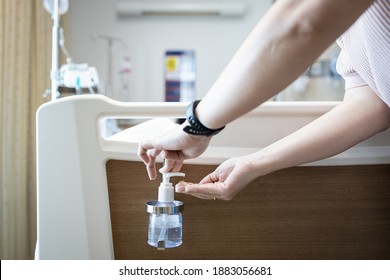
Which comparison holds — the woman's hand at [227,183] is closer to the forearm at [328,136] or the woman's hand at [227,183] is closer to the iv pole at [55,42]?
the forearm at [328,136]

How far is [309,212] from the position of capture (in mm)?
823

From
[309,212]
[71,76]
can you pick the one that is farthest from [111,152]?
[71,76]

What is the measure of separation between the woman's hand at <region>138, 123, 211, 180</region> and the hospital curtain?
219 centimetres

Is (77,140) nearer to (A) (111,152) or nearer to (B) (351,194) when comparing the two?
(A) (111,152)

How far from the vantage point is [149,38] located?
12.6 ft

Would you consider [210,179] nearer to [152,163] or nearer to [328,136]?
[152,163]

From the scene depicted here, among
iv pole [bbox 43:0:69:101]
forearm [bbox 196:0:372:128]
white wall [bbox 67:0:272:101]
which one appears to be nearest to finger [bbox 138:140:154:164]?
forearm [bbox 196:0:372:128]

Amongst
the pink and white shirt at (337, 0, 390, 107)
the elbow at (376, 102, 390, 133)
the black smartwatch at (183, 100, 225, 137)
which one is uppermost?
the pink and white shirt at (337, 0, 390, 107)

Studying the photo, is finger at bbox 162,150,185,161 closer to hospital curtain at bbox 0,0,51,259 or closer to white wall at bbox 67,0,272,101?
hospital curtain at bbox 0,0,51,259

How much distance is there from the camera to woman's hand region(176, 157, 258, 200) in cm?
74

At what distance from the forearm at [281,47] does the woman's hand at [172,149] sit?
5.6 inches

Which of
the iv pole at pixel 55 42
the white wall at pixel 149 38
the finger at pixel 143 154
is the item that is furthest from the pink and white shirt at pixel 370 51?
the white wall at pixel 149 38
